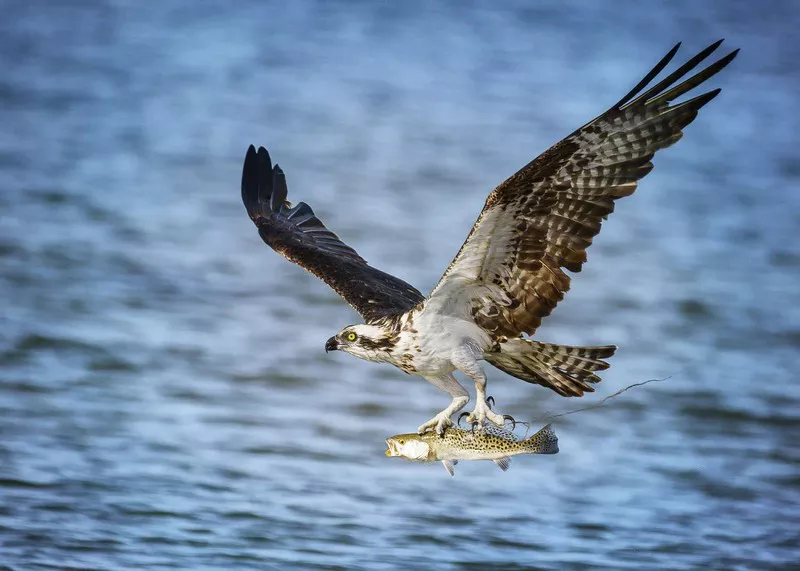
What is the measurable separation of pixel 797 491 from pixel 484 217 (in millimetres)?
4874

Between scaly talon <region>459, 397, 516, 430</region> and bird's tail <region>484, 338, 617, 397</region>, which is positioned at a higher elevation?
bird's tail <region>484, 338, 617, 397</region>

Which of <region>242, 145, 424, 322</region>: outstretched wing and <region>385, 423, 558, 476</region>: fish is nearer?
<region>385, 423, 558, 476</region>: fish

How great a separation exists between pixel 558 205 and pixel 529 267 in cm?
44

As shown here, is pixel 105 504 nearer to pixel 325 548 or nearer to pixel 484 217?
pixel 325 548

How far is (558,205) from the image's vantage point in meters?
8.86

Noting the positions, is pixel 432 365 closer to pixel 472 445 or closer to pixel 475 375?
pixel 475 375

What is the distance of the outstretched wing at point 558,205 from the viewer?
8.62 metres

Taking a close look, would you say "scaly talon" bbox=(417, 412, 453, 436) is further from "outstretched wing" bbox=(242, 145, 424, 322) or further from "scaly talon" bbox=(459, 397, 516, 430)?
"outstretched wing" bbox=(242, 145, 424, 322)

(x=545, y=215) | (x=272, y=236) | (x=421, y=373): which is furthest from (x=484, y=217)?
(x=272, y=236)

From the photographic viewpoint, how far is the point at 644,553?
37.4 feet

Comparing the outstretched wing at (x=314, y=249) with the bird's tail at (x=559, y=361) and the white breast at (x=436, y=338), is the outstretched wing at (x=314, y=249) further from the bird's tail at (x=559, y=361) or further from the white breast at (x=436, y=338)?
the bird's tail at (x=559, y=361)

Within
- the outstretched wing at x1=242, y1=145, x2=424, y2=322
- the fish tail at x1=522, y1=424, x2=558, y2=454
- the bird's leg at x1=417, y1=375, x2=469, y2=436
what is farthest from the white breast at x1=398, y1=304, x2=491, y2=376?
the fish tail at x1=522, y1=424, x2=558, y2=454

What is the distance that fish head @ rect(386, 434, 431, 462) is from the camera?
29.8 feet

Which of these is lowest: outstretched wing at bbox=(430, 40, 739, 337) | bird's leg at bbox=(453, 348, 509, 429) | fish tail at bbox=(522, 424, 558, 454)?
fish tail at bbox=(522, 424, 558, 454)
